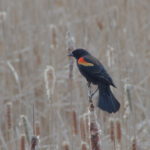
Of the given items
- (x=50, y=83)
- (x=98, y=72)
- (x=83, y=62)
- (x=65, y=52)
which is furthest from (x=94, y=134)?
(x=65, y=52)

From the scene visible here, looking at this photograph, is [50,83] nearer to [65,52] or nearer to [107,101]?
[107,101]

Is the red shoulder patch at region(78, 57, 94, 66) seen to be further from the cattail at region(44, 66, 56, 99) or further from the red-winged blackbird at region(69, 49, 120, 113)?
the cattail at region(44, 66, 56, 99)

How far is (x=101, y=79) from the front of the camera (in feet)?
7.85

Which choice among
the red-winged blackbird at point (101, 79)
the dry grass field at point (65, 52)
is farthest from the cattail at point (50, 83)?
the dry grass field at point (65, 52)

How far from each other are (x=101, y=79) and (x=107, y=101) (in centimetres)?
26

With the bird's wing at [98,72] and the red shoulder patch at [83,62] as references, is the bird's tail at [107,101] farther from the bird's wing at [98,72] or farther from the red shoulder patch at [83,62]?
the red shoulder patch at [83,62]

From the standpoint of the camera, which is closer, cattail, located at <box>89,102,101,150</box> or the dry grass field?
cattail, located at <box>89,102,101,150</box>

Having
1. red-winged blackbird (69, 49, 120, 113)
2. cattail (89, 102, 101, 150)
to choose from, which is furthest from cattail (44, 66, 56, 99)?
cattail (89, 102, 101, 150)

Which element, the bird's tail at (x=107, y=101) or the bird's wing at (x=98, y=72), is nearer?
the bird's tail at (x=107, y=101)

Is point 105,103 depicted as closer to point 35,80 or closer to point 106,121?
point 106,121

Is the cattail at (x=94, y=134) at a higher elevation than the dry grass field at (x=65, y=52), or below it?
below

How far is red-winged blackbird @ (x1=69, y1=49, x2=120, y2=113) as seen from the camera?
2.13m

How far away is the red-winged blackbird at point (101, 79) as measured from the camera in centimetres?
213

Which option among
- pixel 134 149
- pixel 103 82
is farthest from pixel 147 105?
pixel 134 149
